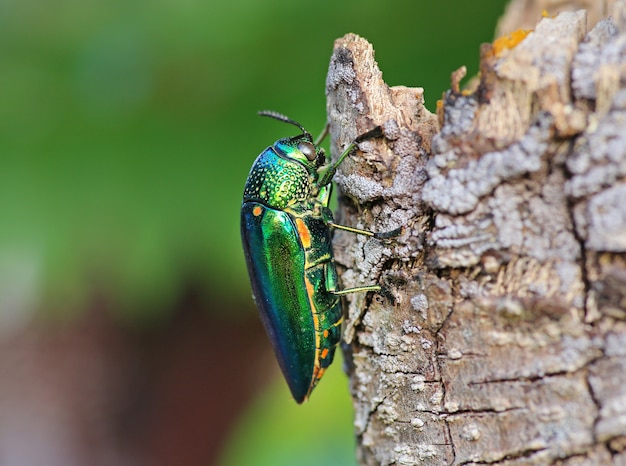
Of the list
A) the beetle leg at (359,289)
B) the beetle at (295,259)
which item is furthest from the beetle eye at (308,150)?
the beetle leg at (359,289)

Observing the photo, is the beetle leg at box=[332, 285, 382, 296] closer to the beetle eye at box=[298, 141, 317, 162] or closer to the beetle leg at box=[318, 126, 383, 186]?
the beetle leg at box=[318, 126, 383, 186]

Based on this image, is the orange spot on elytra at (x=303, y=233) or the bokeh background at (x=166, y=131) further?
the bokeh background at (x=166, y=131)

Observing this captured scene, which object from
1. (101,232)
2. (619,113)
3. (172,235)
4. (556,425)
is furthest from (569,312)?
(101,232)

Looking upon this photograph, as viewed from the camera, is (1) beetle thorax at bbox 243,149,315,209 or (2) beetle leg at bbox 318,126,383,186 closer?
(2) beetle leg at bbox 318,126,383,186

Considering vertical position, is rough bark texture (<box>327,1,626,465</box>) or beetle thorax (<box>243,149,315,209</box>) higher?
beetle thorax (<box>243,149,315,209</box>)

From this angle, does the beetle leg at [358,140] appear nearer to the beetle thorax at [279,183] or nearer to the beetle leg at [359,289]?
the beetle thorax at [279,183]

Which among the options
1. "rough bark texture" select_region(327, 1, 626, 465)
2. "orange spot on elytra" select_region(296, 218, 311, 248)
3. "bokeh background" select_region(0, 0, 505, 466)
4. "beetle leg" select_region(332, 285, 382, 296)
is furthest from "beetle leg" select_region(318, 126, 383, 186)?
"bokeh background" select_region(0, 0, 505, 466)
